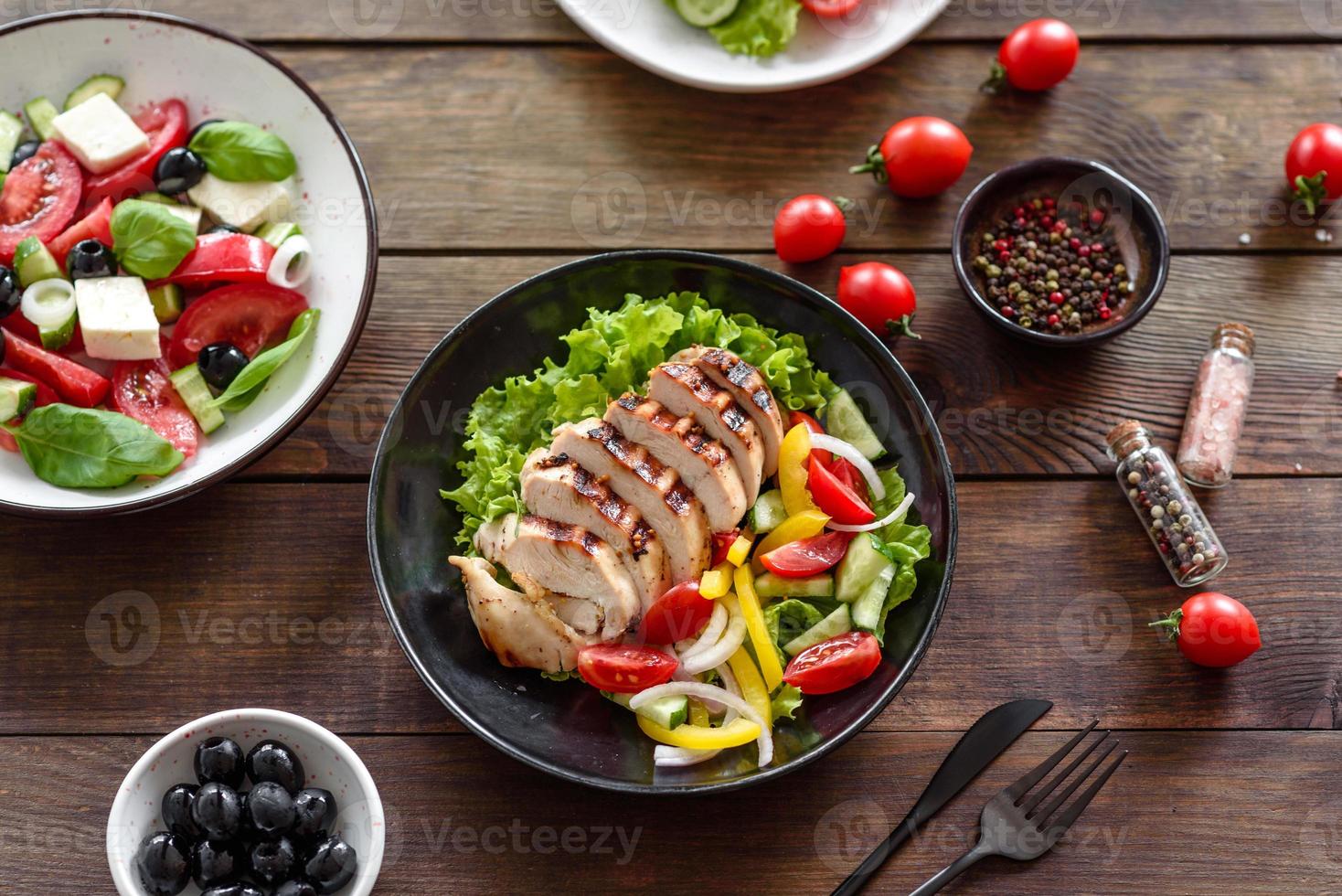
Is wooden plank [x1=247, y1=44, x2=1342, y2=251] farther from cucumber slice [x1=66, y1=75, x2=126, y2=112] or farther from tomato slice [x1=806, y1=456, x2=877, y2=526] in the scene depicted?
tomato slice [x1=806, y1=456, x2=877, y2=526]

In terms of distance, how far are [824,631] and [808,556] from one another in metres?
0.19

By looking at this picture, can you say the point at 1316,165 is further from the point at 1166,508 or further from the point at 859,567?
the point at 859,567

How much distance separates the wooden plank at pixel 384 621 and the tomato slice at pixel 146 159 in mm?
916

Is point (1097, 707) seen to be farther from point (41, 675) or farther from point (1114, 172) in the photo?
point (41, 675)

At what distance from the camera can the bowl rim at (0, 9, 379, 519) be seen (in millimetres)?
2787

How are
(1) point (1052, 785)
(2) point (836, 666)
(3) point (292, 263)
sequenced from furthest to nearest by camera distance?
(3) point (292, 263)
(1) point (1052, 785)
(2) point (836, 666)

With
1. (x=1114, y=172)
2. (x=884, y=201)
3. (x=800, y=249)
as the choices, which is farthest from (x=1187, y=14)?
(x=800, y=249)

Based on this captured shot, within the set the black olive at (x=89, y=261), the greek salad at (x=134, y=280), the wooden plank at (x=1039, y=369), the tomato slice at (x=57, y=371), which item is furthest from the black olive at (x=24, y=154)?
the wooden plank at (x=1039, y=369)

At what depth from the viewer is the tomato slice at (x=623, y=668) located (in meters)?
2.66

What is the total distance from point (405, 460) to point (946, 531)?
141 centimetres

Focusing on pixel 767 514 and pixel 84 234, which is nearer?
pixel 767 514

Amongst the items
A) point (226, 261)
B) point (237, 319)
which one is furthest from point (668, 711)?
point (226, 261)

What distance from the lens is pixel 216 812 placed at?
251cm

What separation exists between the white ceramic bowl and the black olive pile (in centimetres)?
3
